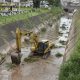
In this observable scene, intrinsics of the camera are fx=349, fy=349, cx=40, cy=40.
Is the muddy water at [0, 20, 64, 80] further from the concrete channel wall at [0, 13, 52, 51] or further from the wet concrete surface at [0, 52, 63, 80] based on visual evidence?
the concrete channel wall at [0, 13, 52, 51]

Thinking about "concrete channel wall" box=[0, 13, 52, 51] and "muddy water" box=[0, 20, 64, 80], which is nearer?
"muddy water" box=[0, 20, 64, 80]

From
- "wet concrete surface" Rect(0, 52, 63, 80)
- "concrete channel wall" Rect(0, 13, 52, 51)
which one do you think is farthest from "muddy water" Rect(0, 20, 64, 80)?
"concrete channel wall" Rect(0, 13, 52, 51)

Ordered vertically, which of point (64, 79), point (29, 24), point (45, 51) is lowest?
point (29, 24)

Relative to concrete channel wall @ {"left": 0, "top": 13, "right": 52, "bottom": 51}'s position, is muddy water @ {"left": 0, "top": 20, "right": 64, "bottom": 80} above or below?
above

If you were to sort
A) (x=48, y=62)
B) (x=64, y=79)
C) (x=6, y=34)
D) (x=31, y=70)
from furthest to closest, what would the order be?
(x=6, y=34) < (x=48, y=62) < (x=31, y=70) < (x=64, y=79)

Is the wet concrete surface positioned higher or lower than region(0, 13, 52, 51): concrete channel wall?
higher

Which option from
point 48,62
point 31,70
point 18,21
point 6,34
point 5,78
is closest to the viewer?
point 5,78

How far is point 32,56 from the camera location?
3294 centimetres

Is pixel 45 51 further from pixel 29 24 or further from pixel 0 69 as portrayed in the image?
pixel 29 24

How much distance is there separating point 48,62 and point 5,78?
22.1 ft

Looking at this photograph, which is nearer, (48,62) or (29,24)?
(48,62)

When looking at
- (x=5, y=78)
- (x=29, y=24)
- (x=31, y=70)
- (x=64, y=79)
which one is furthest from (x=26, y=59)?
(x=29, y=24)

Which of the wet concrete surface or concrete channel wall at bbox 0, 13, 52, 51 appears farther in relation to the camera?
concrete channel wall at bbox 0, 13, 52, 51

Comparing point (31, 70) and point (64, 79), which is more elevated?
point (64, 79)
